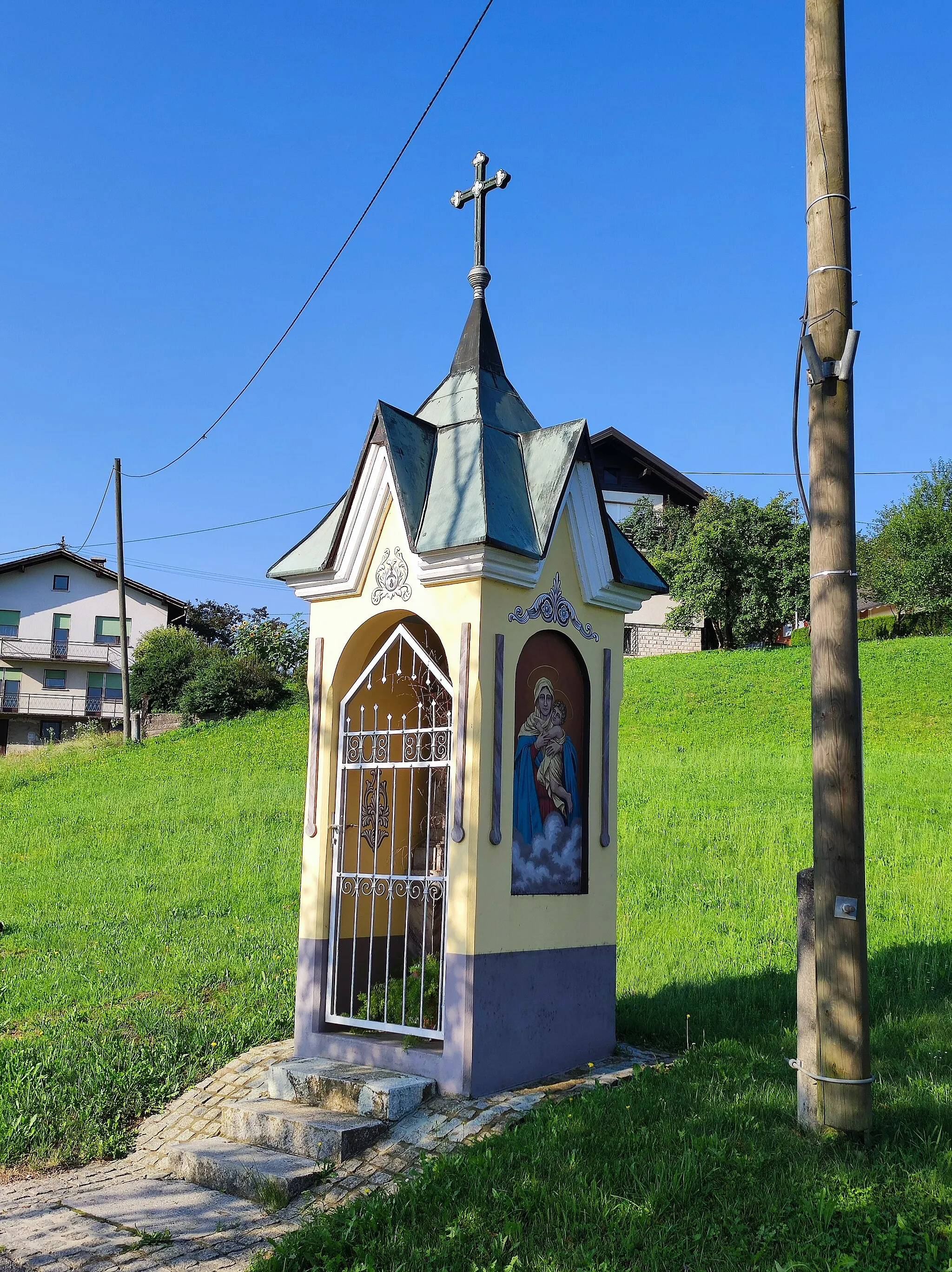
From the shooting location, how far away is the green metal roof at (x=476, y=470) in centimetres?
696

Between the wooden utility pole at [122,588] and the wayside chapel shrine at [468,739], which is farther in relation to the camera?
the wooden utility pole at [122,588]

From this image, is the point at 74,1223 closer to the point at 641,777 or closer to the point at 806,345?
the point at 806,345

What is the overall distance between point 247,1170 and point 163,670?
119ft

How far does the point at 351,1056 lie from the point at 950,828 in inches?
404

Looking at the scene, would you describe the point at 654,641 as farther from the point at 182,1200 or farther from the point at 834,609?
the point at 182,1200

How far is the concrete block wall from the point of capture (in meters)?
43.2

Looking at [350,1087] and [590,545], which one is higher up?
[590,545]

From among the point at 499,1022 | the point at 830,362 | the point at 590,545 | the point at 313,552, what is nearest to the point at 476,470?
the point at 590,545

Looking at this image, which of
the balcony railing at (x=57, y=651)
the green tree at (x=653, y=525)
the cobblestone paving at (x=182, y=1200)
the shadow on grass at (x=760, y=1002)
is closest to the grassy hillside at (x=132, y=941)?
the cobblestone paving at (x=182, y=1200)

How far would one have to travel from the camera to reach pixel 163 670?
40.3 meters

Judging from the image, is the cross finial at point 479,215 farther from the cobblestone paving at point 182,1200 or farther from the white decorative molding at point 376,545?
the cobblestone paving at point 182,1200

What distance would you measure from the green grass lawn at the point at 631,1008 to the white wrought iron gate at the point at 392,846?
53.0 inches

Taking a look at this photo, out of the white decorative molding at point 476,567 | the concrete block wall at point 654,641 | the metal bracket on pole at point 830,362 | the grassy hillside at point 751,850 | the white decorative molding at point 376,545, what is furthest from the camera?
the concrete block wall at point 654,641

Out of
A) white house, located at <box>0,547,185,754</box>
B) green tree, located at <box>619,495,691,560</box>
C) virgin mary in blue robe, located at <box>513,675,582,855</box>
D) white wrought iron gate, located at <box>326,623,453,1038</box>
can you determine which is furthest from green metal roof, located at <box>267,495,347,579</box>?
white house, located at <box>0,547,185,754</box>
